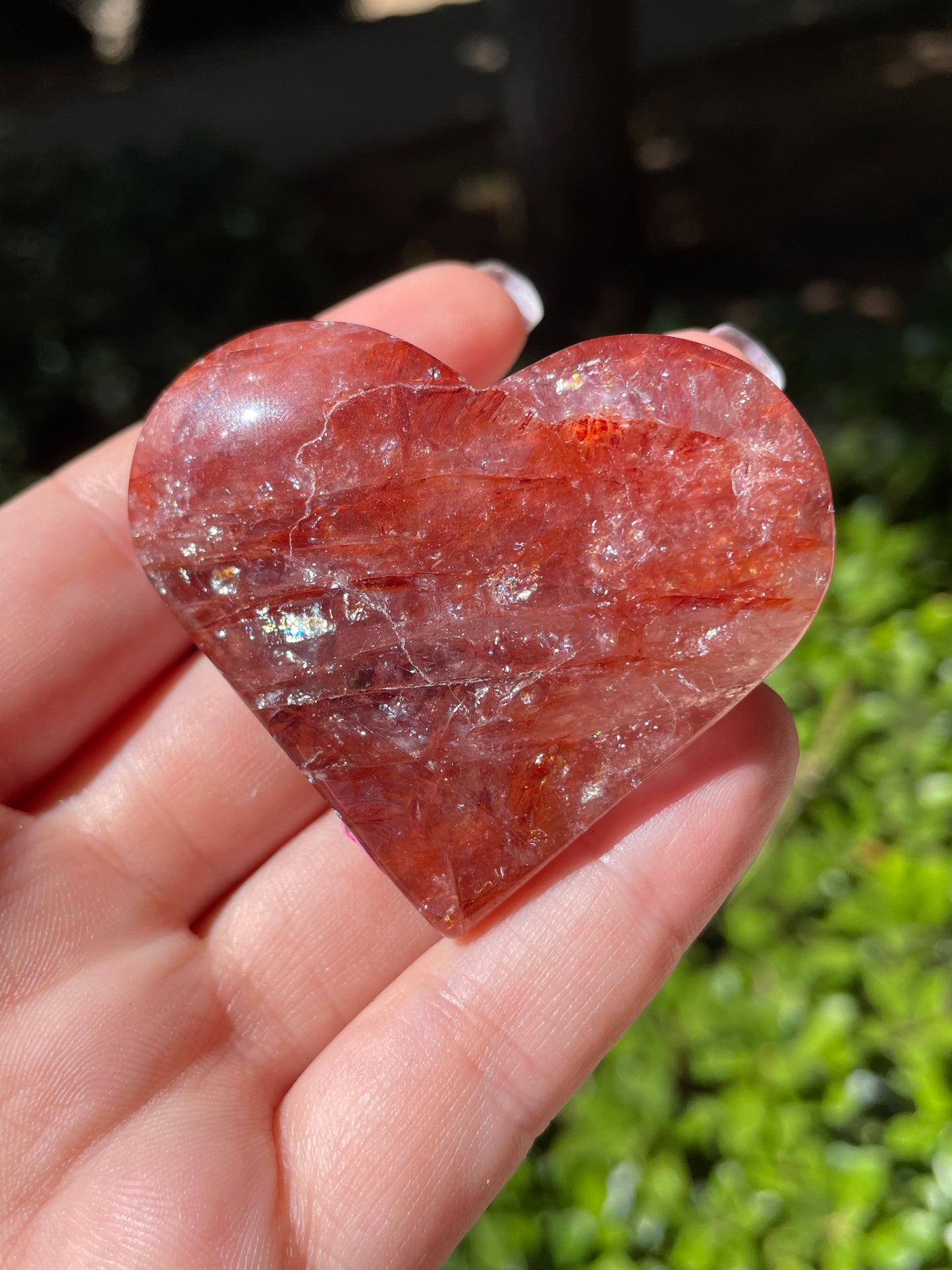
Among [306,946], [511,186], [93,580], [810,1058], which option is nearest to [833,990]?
[810,1058]

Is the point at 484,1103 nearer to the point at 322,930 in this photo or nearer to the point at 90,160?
the point at 322,930

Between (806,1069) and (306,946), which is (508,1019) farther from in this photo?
(806,1069)

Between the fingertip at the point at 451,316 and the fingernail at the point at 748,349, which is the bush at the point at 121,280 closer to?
the fingertip at the point at 451,316

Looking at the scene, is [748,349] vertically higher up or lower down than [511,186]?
higher up

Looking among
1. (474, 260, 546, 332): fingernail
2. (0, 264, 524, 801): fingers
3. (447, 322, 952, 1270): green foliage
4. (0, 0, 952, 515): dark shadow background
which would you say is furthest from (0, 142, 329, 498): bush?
(447, 322, 952, 1270): green foliage

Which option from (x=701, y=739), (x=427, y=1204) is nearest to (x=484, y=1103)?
(x=427, y=1204)

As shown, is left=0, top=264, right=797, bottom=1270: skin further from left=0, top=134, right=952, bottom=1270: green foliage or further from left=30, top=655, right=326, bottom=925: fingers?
left=0, top=134, right=952, bottom=1270: green foliage
